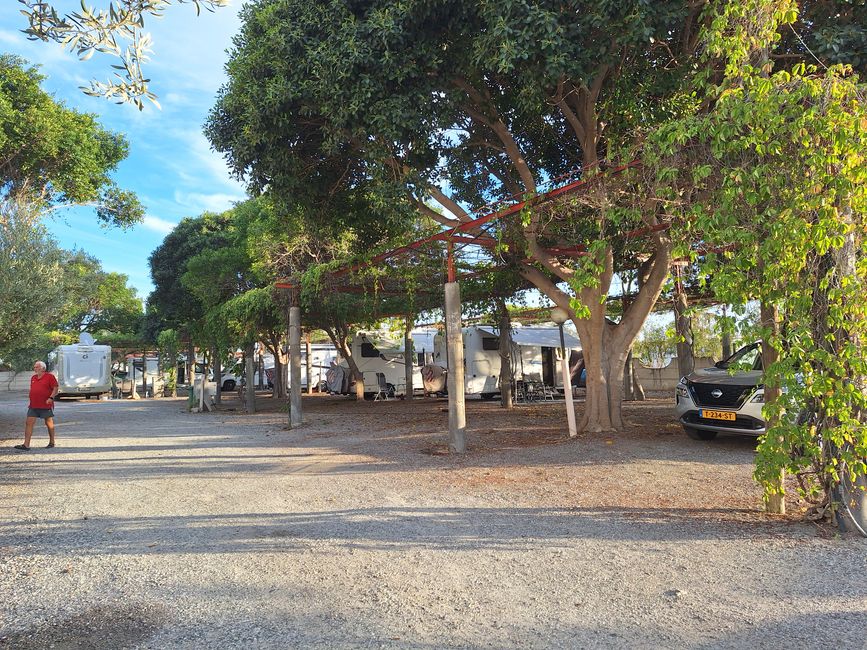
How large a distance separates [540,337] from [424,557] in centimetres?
2182

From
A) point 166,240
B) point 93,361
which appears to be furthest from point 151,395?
point 166,240

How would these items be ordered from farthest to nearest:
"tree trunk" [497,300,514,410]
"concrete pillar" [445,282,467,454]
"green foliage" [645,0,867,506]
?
"tree trunk" [497,300,514,410] < "concrete pillar" [445,282,467,454] < "green foliage" [645,0,867,506]

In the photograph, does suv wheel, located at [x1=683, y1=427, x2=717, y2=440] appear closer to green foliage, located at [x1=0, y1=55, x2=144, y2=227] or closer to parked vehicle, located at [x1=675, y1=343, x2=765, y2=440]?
parked vehicle, located at [x1=675, y1=343, x2=765, y2=440]

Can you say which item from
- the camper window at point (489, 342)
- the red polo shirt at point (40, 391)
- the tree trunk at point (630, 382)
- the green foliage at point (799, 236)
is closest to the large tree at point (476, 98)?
the green foliage at point (799, 236)

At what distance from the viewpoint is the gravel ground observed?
3.41 m

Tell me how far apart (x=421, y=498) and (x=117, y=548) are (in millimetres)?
2997

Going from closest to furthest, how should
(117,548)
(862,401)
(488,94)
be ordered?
(862,401)
(117,548)
(488,94)

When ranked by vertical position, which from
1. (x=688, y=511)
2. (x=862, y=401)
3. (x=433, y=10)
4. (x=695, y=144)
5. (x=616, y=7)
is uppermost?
(x=433, y=10)

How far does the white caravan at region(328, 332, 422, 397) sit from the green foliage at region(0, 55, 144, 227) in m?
11.2

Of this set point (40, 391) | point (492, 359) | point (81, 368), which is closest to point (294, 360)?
point (40, 391)

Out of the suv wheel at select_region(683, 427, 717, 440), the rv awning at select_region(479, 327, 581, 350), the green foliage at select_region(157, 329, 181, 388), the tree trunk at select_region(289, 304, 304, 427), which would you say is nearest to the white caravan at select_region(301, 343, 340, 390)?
the green foliage at select_region(157, 329, 181, 388)

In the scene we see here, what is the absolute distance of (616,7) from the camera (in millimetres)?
7266

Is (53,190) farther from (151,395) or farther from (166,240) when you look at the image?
(151,395)

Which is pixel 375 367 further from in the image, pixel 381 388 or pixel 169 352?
pixel 169 352
